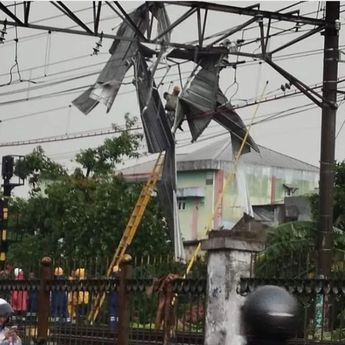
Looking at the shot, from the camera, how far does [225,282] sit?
923cm

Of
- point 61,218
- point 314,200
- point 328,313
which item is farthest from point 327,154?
point 61,218

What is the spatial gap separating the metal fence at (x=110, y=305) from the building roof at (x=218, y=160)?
40.1m

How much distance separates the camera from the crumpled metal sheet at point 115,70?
55.7 ft

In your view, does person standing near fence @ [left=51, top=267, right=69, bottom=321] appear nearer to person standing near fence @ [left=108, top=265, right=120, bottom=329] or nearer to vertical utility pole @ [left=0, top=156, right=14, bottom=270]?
person standing near fence @ [left=108, top=265, right=120, bottom=329]

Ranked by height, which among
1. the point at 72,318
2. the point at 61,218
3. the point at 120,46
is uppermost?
the point at 120,46

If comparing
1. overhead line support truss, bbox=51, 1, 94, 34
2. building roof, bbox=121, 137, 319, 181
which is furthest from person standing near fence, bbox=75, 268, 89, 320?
building roof, bbox=121, 137, 319, 181

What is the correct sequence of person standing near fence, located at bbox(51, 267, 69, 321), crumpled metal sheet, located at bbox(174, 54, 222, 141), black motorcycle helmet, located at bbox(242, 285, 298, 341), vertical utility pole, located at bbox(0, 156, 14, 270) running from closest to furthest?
black motorcycle helmet, located at bbox(242, 285, 298, 341)
person standing near fence, located at bbox(51, 267, 69, 321)
crumpled metal sheet, located at bbox(174, 54, 222, 141)
vertical utility pole, located at bbox(0, 156, 14, 270)

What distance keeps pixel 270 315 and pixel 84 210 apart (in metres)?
27.4

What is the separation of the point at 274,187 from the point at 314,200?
91.0 ft

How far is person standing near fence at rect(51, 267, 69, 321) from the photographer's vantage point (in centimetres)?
1122

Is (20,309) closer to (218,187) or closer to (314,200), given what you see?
(314,200)

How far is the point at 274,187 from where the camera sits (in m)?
56.1

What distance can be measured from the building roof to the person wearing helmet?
41.6 meters

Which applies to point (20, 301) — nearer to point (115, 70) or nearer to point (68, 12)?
point (68, 12)
